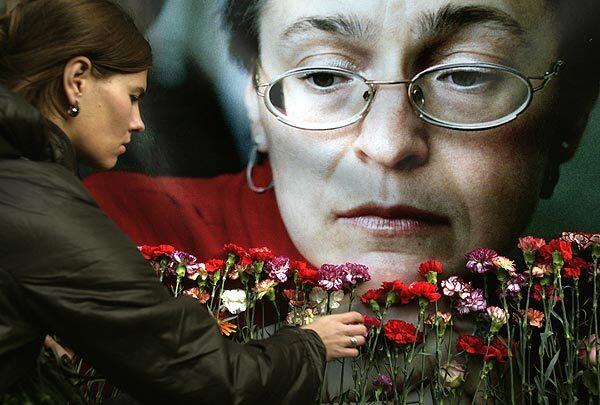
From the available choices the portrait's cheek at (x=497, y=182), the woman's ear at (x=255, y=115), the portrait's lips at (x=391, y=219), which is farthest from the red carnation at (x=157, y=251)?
the portrait's cheek at (x=497, y=182)

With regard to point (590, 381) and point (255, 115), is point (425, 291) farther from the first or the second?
point (255, 115)

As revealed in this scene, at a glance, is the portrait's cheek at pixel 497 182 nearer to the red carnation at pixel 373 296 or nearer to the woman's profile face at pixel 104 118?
the red carnation at pixel 373 296

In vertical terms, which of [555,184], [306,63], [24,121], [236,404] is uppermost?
[306,63]

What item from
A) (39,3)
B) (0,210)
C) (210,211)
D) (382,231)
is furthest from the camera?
(210,211)

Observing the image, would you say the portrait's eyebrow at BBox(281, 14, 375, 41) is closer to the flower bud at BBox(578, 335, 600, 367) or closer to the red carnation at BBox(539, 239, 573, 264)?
the red carnation at BBox(539, 239, 573, 264)

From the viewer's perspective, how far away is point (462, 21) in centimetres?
260

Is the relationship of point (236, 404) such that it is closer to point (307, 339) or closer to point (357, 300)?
point (307, 339)

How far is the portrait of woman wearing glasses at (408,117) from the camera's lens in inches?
102

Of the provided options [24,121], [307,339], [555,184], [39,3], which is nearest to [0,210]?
[24,121]

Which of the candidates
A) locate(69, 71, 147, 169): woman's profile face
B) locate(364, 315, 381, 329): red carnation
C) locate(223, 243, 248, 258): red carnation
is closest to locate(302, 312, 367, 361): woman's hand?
locate(69, 71, 147, 169): woman's profile face

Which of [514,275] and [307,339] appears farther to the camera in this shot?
[514,275]

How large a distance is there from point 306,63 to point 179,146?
57 cm

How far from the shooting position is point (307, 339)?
1679mm

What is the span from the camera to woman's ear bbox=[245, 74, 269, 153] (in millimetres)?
2848
